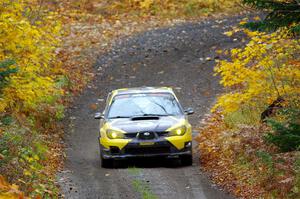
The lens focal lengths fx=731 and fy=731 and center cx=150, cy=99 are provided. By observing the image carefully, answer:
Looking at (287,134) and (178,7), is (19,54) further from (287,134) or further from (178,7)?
(178,7)

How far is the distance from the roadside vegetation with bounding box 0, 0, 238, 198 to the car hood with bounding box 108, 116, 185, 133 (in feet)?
5.77

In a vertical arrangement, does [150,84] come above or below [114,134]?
below

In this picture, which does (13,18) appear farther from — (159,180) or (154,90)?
(159,180)

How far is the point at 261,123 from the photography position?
1733cm

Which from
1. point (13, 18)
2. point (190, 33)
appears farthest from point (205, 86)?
point (13, 18)

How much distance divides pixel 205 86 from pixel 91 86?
4.28m

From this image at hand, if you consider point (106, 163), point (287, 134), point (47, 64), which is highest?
point (287, 134)

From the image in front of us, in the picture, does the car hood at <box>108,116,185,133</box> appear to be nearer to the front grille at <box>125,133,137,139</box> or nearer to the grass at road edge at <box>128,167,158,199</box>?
the front grille at <box>125,133,137,139</box>

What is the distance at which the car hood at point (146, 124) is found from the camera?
15790mm

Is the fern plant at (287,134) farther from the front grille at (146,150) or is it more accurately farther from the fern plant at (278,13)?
the front grille at (146,150)

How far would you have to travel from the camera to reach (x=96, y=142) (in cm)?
2016

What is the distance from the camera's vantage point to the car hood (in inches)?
622

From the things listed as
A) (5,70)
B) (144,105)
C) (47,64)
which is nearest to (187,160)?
(144,105)

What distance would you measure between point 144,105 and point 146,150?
172 centimetres
